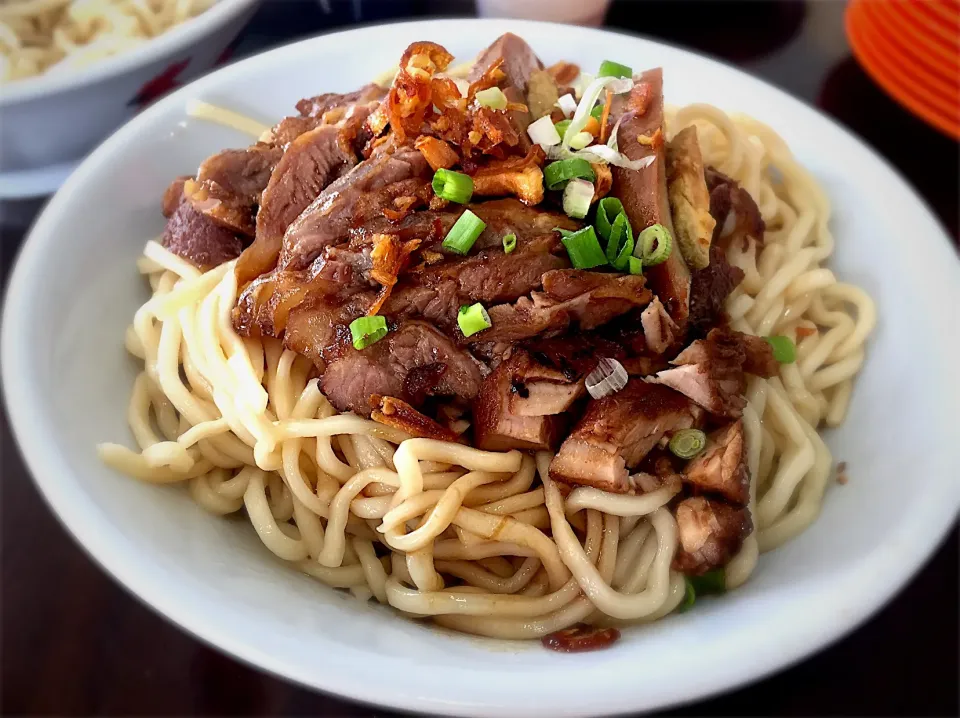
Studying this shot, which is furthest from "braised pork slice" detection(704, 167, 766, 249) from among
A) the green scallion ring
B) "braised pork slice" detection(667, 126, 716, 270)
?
the green scallion ring

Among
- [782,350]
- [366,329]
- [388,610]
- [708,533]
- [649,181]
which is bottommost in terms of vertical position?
[388,610]

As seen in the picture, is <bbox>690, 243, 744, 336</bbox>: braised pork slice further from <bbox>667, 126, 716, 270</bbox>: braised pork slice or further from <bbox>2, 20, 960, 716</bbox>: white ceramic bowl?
<bbox>2, 20, 960, 716</bbox>: white ceramic bowl

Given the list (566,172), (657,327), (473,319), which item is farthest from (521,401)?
(566,172)

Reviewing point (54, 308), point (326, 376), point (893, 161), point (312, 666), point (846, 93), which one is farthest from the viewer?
point (846, 93)

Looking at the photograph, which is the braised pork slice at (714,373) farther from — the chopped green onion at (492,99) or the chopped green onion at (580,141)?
the chopped green onion at (492,99)

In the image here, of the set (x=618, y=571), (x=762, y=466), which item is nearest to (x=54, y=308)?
(x=618, y=571)

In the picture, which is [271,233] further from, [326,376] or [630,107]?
[630,107]

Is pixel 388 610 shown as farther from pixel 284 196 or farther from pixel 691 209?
pixel 691 209
